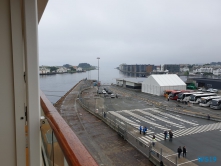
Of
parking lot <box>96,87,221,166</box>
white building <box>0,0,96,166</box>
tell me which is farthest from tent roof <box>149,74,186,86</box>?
white building <box>0,0,96,166</box>

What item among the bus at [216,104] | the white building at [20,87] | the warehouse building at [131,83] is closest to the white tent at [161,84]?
the warehouse building at [131,83]

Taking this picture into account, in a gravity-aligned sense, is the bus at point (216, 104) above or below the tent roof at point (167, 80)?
below

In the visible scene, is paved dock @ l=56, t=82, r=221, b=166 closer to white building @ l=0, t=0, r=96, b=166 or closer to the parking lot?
the parking lot

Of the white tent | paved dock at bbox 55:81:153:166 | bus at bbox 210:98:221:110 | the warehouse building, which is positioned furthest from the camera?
the warehouse building

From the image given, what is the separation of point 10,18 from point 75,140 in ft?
2.37

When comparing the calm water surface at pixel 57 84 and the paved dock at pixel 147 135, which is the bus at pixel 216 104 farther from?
the calm water surface at pixel 57 84

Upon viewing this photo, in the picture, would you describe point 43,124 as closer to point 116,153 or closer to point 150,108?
point 116,153

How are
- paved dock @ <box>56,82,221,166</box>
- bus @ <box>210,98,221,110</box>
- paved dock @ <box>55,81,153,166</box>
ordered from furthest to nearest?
1. bus @ <box>210,98,221,110</box>
2. paved dock @ <box>56,82,221,166</box>
3. paved dock @ <box>55,81,153,166</box>

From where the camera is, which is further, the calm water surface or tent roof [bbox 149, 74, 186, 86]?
the calm water surface

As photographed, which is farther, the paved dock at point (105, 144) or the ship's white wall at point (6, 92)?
the paved dock at point (105, 144)

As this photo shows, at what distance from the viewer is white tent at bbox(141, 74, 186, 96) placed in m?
19.9

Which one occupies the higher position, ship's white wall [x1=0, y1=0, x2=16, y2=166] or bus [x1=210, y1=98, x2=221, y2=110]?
ship's white wall [x1=0, y1=0, x2=16, y2=166]

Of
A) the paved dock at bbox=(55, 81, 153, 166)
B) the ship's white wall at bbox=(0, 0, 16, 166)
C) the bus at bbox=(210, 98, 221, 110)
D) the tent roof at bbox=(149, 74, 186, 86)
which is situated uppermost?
the ship's white wall at bbox=(0, 0, 16, 166)

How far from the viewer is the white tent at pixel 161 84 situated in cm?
1994
